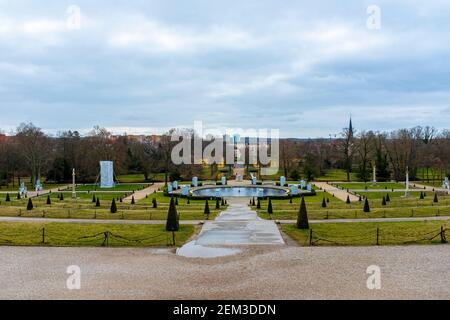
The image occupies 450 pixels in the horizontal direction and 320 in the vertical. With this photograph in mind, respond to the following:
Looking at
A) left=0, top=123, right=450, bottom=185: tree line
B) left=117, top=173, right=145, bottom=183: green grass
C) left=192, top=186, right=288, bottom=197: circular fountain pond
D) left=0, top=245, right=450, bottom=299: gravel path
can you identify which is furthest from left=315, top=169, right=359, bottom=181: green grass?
left=0, top=245, right=450, bottom=299: gravel path

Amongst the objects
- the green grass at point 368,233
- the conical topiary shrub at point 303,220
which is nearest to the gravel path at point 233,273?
the green grass at point 368,233

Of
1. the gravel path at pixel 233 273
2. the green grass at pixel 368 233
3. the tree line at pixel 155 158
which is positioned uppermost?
the tree line at pixel 155 158

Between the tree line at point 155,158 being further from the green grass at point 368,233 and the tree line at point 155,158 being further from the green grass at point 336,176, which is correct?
the green grass at point 368,233

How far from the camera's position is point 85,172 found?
74688 millimetres

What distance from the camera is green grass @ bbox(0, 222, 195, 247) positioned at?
21484 mm

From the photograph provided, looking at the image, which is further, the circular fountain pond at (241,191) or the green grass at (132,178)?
the green grass at (132,178)

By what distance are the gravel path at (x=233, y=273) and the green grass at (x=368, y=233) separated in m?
1.30

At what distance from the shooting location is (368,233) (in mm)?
23344

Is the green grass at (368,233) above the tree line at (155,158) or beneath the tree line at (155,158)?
beneath

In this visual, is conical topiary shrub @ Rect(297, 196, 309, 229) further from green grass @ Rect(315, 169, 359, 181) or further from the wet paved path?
green grass @ Rect(315, 169, 359, 181)

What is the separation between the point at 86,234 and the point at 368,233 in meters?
15.7

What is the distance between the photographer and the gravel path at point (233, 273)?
13.3 meters

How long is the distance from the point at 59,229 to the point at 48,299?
13.2 metres

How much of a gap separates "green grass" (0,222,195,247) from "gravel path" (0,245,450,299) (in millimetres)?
1462
